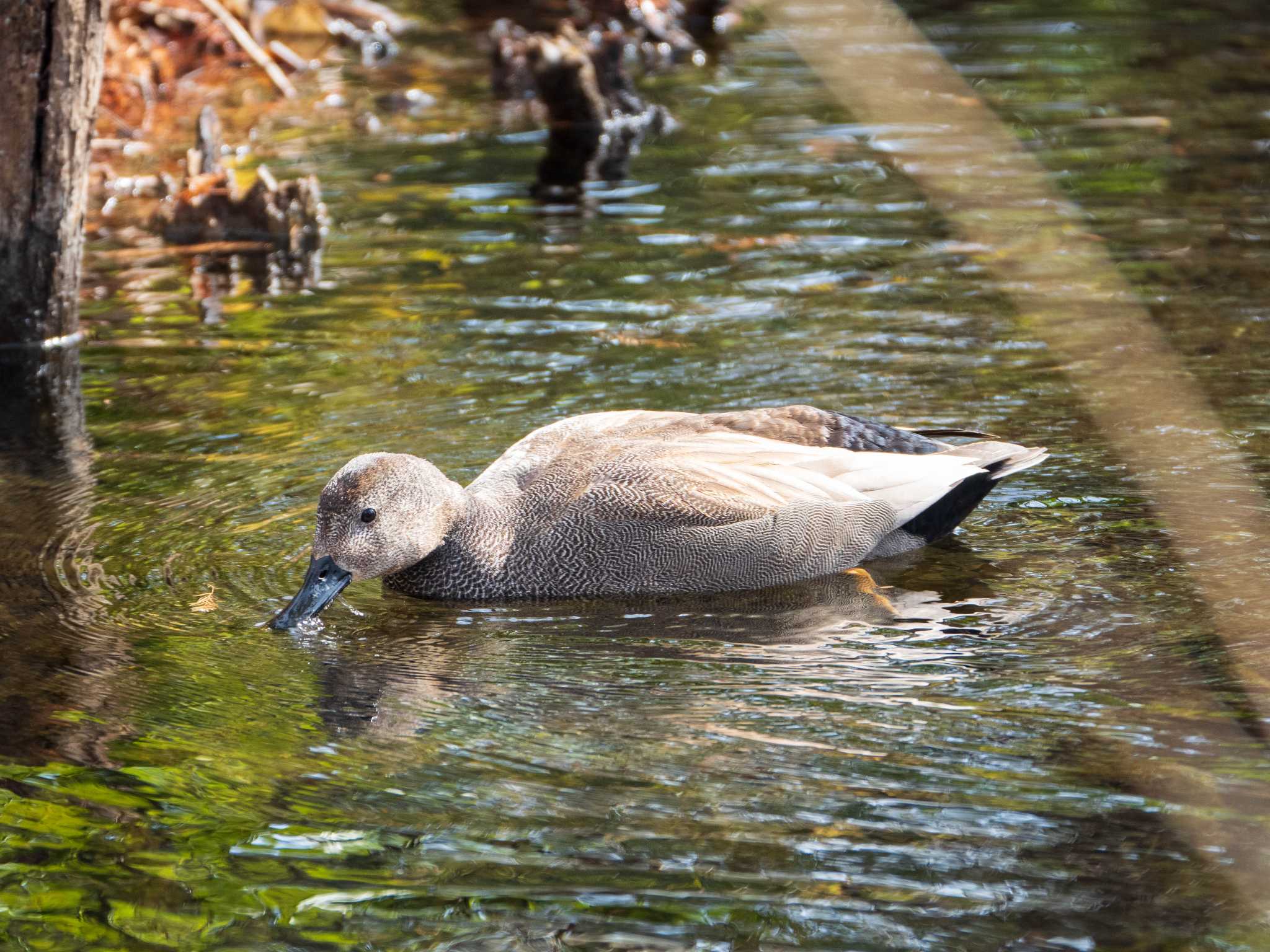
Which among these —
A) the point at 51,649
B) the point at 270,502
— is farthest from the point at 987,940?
the point at 270,502

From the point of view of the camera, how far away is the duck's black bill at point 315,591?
5.75 metres

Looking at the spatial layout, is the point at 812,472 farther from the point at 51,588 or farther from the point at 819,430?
the point at 51,588

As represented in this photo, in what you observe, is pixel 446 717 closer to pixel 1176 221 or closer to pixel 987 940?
pixel 987 940

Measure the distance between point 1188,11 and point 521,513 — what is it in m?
13.2

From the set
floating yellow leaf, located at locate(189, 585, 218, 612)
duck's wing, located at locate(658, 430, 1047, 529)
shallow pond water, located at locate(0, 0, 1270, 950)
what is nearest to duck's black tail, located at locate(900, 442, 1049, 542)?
duck's wing, located at locate(658, 430, 1047, 529)

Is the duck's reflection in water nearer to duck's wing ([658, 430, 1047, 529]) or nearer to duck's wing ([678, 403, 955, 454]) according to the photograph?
duck's wing ([658, 430, 1047, 529])

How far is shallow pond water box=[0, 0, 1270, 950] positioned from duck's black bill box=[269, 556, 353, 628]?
88 millimetres

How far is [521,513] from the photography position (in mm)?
6180

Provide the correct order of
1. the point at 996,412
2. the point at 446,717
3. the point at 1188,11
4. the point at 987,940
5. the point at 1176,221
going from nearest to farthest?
the point at 987,940
the point at 446,717
the point at 996,412
the point at 1176,221
the point at 1188,11

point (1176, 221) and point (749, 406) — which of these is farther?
point (1176, 221)

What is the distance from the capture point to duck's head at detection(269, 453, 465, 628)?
19.1 ft

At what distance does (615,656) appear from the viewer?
554 centimetres

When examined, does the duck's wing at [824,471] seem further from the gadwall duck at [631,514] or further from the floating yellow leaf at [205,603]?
the floating yellow leaf at [205,603]

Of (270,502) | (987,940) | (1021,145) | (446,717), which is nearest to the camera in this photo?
(987,940)
